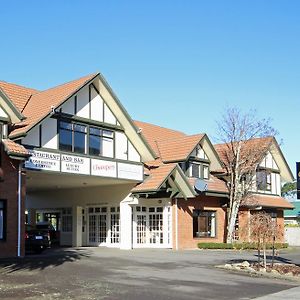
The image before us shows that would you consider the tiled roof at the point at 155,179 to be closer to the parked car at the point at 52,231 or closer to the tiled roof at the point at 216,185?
the tiled roof at the point at 216,185

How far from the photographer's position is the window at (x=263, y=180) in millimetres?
39875

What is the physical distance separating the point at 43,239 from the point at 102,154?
521 centimetres

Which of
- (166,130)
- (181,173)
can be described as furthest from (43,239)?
(166,130)

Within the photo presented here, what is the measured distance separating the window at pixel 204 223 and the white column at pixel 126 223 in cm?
450

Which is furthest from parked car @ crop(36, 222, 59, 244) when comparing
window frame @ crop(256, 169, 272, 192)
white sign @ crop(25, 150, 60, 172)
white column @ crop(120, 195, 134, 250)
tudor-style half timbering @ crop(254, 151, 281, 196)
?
window frame @ crop(256, 169, 272, 192)

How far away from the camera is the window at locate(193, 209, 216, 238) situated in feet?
111

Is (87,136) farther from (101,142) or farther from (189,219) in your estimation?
(189,219)

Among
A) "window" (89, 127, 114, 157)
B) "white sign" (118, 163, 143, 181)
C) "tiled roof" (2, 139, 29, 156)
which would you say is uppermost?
"window" (89, 127, 114, 157)

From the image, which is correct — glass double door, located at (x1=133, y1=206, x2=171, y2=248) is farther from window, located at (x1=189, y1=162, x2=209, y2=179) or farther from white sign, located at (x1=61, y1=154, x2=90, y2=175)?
white sign, located at (x1=61, y1=154, x2=90, y2=175)

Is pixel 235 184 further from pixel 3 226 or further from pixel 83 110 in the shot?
pixel 3 226

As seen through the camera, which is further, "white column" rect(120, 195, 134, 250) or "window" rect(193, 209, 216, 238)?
"window" rect(193, 209, 216, 238)

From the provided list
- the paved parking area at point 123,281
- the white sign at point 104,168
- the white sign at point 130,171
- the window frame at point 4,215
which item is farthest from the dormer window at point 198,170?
the window frame at point 4,215

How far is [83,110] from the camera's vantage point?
2697 cm

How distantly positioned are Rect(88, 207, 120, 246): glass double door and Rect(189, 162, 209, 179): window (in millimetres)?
5309
